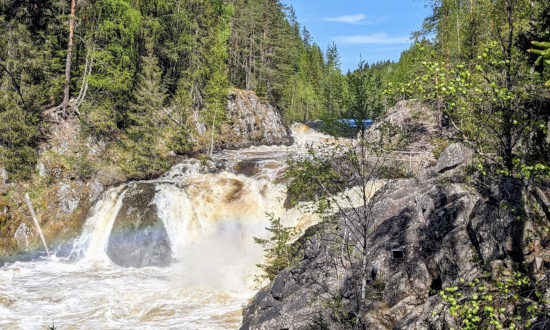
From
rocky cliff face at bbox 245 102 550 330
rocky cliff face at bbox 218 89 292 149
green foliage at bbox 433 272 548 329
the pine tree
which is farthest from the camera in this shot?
rocky cliff face at bbox 218 89 292 149

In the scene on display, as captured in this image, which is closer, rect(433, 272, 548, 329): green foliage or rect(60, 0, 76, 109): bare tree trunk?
rect(433, 272, 548, 329): green foliage

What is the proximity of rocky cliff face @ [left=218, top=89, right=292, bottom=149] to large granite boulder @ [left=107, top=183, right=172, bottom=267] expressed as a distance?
16347mm

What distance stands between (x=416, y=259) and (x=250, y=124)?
3472 centimetres

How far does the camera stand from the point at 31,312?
14.7 m

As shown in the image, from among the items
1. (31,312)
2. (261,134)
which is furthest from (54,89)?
(261,134)

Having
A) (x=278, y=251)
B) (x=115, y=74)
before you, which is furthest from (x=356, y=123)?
(x=115, y=74)

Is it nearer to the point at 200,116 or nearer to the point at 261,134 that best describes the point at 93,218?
the point at 200,116

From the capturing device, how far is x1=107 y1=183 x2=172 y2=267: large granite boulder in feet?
67.4

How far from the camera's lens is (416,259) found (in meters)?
10.2

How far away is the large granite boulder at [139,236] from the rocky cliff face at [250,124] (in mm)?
16347

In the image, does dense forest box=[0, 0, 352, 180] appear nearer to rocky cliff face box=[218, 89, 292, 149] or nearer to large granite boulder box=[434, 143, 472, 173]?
rocky cliff face box=[218, 89, 292, 149]

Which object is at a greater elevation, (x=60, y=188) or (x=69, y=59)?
(x=69, y=59)

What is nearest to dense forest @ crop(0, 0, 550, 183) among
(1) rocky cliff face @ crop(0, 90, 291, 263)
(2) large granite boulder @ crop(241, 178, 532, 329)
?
(1) rocky cliff face @ crop(0, 90, 291, 263)

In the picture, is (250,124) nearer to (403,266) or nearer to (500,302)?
(403,266)
